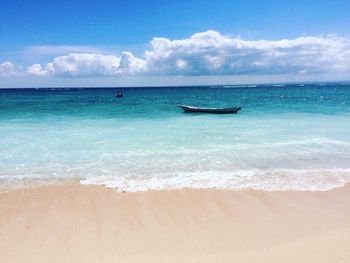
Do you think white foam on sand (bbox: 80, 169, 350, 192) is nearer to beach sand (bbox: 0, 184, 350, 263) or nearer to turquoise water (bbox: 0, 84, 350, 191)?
turquoise water (bbox: 0, 84, 350, 191)

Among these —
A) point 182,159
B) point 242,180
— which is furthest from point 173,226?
point 182,159

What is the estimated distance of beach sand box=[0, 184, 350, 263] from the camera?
6000 millimetres

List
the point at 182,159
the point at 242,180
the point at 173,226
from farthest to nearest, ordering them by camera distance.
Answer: the point at 182,159 < the point at 242,180 < the point at 173,226

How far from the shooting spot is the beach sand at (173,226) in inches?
236

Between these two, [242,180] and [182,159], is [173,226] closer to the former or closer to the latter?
[242,180]

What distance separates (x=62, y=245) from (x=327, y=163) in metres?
10.5

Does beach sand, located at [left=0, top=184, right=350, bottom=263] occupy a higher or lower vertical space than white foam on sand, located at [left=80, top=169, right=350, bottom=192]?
lower

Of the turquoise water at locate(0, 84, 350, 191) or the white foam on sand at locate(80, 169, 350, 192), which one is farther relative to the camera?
the turquoise water at locate(0, 84, 350, 191)

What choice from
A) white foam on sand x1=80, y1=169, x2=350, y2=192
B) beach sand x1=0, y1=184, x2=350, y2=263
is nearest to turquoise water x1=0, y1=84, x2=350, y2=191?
white foam on sand x1=80, y1=169, x2=350, y2=192

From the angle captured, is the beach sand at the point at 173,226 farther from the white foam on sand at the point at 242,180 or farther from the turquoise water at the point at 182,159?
the turquoise water at the point at 182,159

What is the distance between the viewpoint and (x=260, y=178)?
10578 mm

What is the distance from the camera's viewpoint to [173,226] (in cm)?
719

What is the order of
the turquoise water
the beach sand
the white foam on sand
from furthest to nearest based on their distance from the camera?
1. the turquoise water
2. the white foam on sand
3. the beach sand

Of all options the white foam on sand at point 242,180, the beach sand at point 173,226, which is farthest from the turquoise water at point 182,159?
the beach sand at point 173,226
